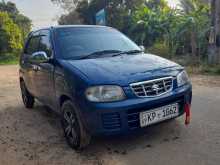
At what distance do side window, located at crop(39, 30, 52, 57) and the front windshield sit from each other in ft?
0.71

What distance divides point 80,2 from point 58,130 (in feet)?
83.6

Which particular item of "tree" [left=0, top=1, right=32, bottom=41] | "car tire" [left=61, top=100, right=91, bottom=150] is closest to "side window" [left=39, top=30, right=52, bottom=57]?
"car tire" [left=61, top=100, right=91, bottom=150]

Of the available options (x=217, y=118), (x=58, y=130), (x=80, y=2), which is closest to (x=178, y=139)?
(x=217, y=118)

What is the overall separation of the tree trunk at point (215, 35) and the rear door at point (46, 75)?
7.42 meters

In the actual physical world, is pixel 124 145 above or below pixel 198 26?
below

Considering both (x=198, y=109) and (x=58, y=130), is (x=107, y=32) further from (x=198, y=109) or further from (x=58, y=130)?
(x=198, y=109)

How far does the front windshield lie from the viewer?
451 cm

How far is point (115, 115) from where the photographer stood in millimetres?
3500

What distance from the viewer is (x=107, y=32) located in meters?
5.17

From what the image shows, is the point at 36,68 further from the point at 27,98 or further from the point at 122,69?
the point at 122,69

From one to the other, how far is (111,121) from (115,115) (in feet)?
0.30

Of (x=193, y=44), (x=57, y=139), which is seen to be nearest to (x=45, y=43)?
(x=57, y=139)

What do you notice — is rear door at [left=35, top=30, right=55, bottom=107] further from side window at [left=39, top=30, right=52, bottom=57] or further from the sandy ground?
the sandy ground

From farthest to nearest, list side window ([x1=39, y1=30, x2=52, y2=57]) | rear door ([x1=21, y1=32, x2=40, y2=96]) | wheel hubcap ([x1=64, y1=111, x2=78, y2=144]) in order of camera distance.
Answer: rear door ([x1=21, y1=32, x2=40, y2=96]) → side window ([x1=39, y1=30, x2=52, y2=57]) → wheel hubcap ([x1=64, y1=111, x2=78, y2=144])
